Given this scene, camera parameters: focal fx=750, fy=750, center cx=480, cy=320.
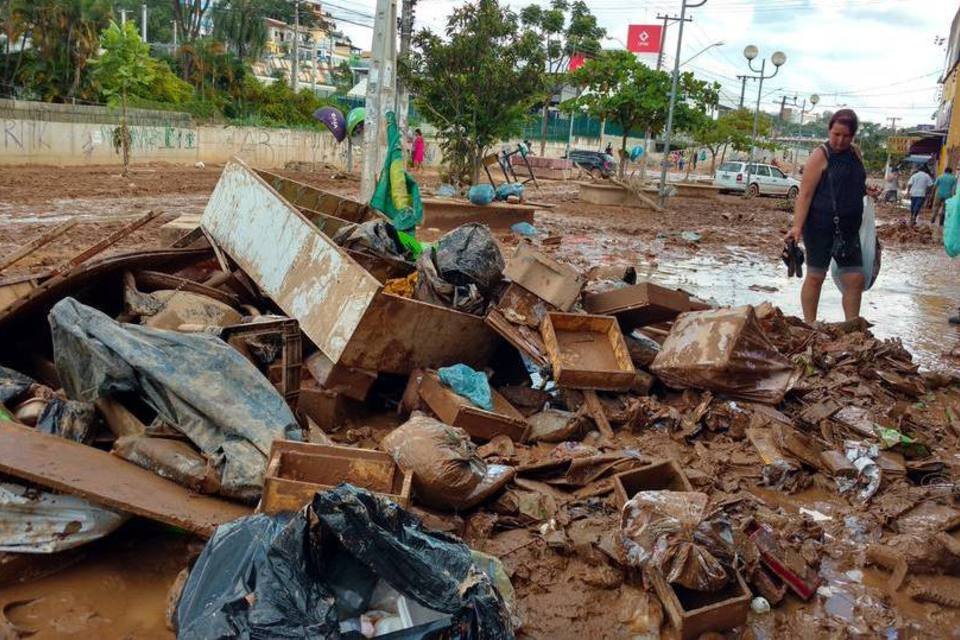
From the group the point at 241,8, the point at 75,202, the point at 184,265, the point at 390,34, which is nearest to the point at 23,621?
the point at 184,265

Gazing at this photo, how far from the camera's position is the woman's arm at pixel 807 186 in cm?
566

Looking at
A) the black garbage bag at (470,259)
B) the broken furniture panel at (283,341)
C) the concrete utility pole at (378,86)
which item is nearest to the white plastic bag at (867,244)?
the black garbage bag at (470,259)

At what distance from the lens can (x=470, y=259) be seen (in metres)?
4.57

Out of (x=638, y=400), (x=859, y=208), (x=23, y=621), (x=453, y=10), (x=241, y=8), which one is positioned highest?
(x=241, y=8)

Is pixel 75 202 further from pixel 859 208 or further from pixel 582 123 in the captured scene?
pixel 582 123

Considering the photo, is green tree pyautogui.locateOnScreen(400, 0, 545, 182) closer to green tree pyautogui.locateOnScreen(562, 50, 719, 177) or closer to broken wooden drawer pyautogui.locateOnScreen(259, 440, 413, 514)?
green tree pyautogui.locateOnScreen(562, 50, 719, 177)

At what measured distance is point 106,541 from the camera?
2.86 m

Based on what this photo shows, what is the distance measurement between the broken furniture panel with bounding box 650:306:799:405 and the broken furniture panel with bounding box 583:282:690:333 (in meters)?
0.31

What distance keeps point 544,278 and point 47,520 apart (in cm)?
296

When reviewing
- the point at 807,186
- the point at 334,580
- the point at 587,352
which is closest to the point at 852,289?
the point at 807,186

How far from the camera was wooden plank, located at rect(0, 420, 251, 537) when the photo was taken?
264 centimetres

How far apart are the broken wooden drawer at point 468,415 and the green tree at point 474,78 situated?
1370cm

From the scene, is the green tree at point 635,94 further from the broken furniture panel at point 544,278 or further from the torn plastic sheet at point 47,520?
the torn plastic sheet at point 47,520

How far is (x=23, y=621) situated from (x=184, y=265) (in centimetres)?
310
